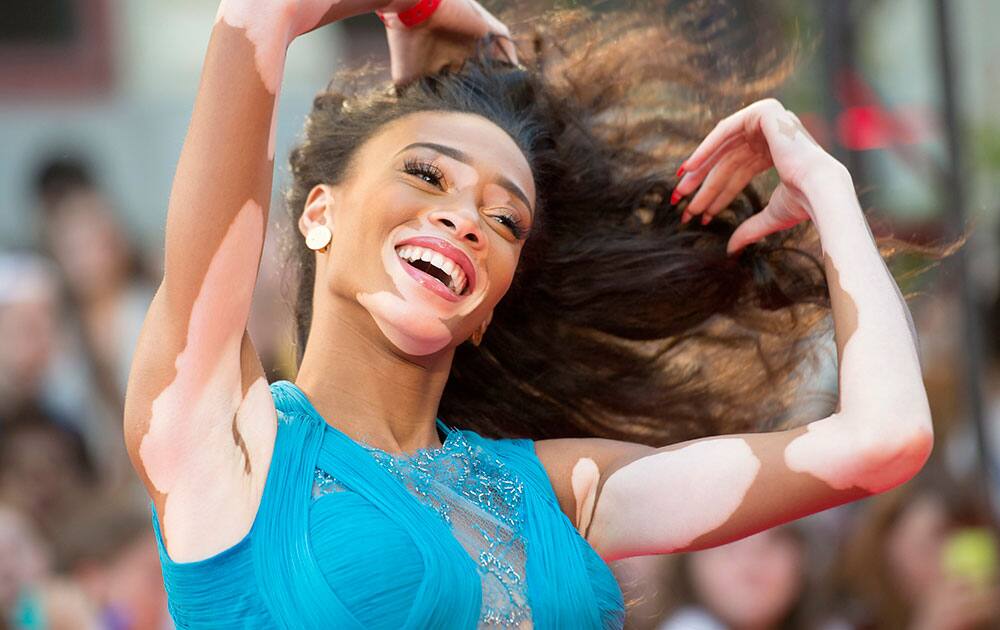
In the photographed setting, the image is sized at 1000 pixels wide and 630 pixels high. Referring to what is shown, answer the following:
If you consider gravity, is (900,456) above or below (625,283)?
above

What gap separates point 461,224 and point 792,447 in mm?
634

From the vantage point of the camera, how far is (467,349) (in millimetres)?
2975

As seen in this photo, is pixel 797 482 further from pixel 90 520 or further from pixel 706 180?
pixel 90 520

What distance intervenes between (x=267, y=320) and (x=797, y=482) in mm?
3380

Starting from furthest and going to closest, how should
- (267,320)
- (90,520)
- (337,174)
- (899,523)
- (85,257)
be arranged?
(85,257) < (267,320) < (899,523) < (90,520) < (337,174)

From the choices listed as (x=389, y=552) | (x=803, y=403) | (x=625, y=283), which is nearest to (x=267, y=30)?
(x=389, y=552)

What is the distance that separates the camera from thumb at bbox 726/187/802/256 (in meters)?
2.77

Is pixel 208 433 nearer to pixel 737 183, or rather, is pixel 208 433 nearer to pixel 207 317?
pixel 207 317

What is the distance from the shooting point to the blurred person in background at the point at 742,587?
4.64m

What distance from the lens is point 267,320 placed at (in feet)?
18.1

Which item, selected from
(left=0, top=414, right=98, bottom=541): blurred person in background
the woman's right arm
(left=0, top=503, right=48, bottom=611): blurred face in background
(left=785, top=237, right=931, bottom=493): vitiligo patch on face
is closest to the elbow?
(left=785, top=237, right=931, bottom=493): vitiligo patch on face

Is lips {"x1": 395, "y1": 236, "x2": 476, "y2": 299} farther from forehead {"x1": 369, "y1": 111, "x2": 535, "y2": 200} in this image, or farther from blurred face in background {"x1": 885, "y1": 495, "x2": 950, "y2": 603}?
blurred face in background {"x1": 885, "y1": 495, "x2": 950, "y2": 603}

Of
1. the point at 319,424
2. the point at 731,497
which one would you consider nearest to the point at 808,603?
the point at 731,497

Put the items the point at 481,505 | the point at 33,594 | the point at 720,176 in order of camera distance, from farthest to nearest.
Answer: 1. the point at 33,594
2. the point at 720,176
3. the point at 481,505
